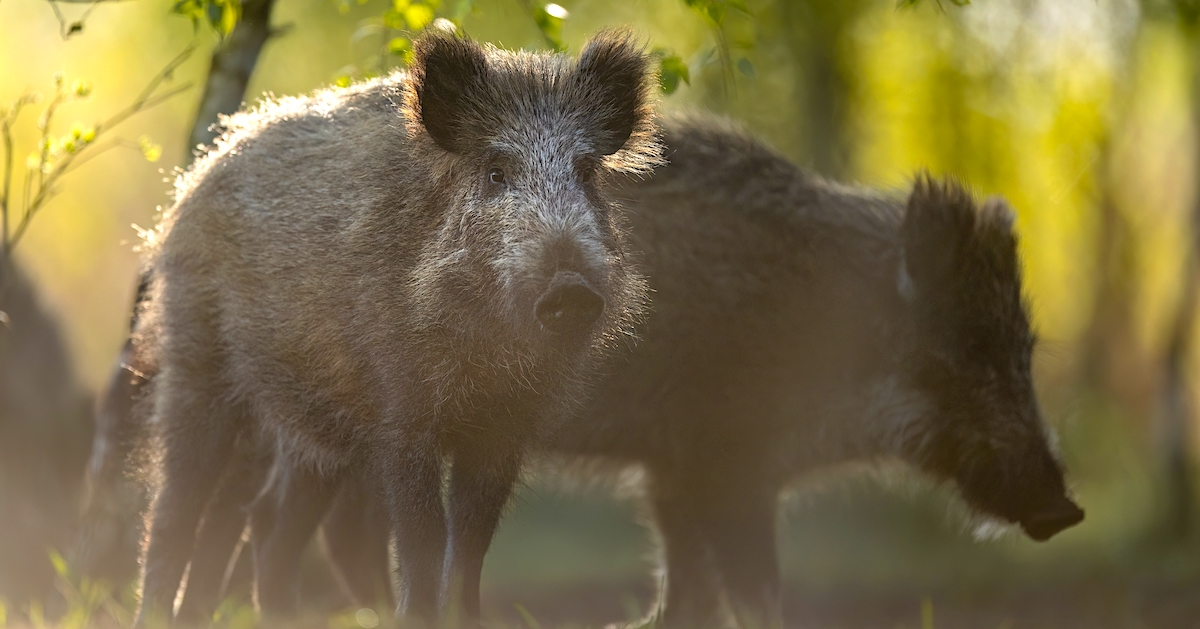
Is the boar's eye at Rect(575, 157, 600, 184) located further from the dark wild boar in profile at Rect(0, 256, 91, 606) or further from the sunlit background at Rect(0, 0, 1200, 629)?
the dark wild boar in profile at Rect(0, 256, 91, 606)

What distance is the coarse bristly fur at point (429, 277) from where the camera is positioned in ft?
11.2

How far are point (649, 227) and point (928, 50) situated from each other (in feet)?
28.1

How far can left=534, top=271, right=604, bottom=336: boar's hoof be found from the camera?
3047 millimetres

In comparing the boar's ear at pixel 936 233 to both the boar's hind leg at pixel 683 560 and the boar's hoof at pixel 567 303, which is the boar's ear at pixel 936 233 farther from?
the boar's hoof at pixel 567 303

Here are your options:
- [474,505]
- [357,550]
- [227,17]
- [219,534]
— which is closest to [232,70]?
[227,17]

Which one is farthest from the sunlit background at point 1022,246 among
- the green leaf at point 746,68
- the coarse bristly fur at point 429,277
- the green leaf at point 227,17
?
the green leaf at point 746,68

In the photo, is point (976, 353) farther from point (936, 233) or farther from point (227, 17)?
point (227, 17)

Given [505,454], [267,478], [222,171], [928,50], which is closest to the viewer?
[505,454]

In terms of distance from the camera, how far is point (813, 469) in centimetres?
561

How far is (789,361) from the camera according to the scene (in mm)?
5293

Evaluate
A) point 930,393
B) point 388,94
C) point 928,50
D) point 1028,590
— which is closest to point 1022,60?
point 928,50

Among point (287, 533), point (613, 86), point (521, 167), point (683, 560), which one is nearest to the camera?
point (521, 167)

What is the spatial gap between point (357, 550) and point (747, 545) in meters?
1.82

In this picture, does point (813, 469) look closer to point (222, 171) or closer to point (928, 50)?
point (222, 171)
